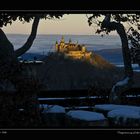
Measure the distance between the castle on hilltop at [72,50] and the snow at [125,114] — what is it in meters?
0.64

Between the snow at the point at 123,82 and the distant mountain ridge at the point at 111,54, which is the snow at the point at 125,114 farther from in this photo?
the distant mountain ridge at the point at 111,54

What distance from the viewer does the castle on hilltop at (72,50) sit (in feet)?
14.0

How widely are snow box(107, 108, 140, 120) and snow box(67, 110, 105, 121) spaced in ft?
0.36

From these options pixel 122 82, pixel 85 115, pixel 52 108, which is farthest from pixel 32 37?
pixel 122 82

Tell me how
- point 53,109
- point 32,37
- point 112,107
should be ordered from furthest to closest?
1. point 112,107
2. point 53,109
3. point 32,37

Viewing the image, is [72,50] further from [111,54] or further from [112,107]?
[112,107]

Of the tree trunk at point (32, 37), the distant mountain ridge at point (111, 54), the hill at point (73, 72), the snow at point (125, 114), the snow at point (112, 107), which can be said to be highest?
the tree trunk at point (32, 37)

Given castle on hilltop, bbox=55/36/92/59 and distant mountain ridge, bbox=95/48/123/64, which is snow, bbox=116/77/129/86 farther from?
castle on hilltop, bbox=55/36/92/59

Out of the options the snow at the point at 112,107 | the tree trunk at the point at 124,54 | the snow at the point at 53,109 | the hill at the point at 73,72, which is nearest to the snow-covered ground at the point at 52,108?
the snow at the point at 53,109

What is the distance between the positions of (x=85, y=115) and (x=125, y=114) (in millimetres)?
413

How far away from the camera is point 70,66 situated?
430 cm

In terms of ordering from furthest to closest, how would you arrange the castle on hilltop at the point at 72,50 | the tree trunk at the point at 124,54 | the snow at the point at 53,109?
the tree trunk at the point at 124,54, the snow at the point at 53,109, the castle on hilltop at the point at 72,50

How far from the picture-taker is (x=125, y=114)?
4.25 metres

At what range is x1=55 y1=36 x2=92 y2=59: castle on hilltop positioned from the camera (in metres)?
4.25
